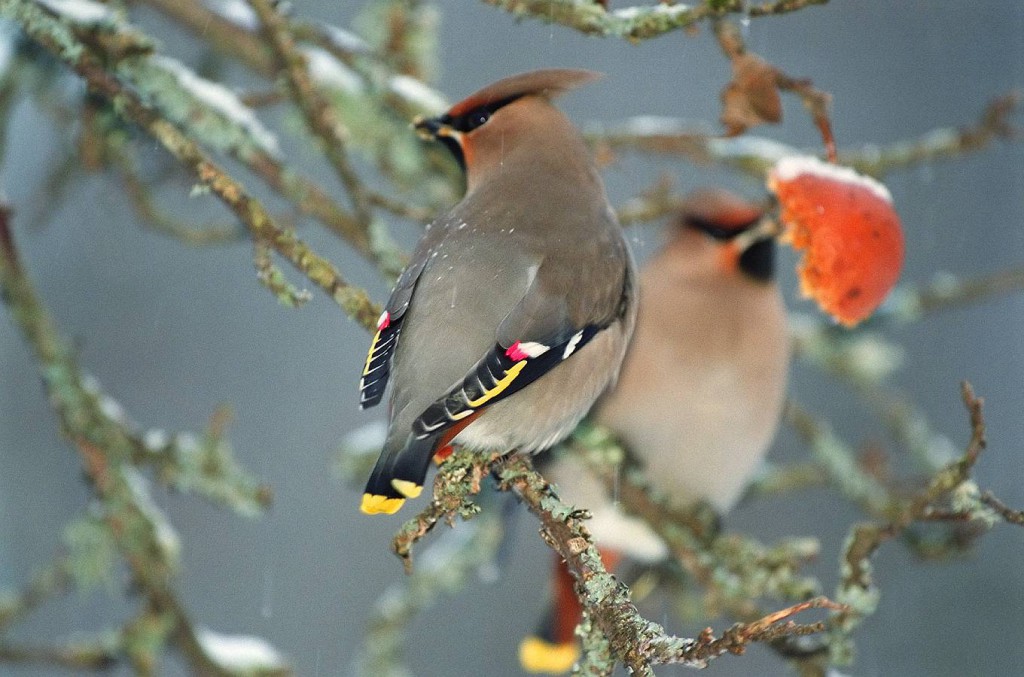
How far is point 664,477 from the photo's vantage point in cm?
316

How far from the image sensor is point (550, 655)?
333 cm

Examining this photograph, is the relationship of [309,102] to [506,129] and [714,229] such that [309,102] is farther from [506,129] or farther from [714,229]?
[714,229]

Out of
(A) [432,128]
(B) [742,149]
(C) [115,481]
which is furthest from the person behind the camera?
(B) [742,149]

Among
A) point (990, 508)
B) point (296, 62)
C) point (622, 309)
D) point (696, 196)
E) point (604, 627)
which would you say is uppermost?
point (696, 196)

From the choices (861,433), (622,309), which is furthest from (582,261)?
(861,433)

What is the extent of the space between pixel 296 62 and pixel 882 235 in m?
1.06

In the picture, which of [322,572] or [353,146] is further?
[322,572]

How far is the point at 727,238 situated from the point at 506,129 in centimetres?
115

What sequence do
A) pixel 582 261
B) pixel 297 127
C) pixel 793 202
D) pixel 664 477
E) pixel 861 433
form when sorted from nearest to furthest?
pixel 582 261 → pixel 793 202 → pixel 297 127 → pixel 664 477 → pixel 861 433

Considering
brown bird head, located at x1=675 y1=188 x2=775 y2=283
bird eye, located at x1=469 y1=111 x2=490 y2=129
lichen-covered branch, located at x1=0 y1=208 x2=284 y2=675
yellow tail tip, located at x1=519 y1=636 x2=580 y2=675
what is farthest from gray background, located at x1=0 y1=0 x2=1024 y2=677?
bird eye, located at x1=469 y1=111 x2=490 y2=129

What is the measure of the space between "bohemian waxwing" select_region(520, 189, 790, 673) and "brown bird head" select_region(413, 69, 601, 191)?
0.92 metres

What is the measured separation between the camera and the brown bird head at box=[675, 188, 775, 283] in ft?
10.5

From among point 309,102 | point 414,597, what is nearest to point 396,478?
point 309,102

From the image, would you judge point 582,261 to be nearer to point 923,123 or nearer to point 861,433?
point 861,433
